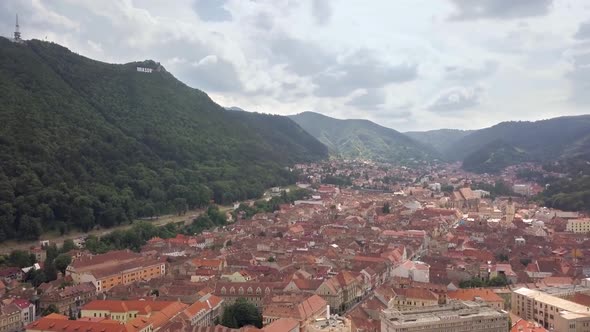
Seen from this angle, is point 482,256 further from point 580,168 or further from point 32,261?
point 580,168

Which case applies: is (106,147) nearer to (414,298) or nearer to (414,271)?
(414,271)

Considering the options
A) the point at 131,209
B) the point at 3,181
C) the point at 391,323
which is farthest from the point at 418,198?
the point at 391,323

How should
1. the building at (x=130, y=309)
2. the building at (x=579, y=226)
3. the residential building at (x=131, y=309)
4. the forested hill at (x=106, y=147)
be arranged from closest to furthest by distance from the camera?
the residential building at (x=131, y=309) < the building at (x=130, y=309) < the forested hill at (x=106, y=147) < the building at (x=579, y=226)

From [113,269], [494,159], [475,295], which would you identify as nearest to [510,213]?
[475,295]

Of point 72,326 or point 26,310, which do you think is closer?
point 72,326

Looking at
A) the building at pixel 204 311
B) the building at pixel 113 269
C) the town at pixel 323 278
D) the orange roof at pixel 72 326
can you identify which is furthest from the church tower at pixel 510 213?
the orange roof at pixel 72 326

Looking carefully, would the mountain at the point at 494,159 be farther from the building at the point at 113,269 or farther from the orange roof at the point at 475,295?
the building at the point at 113,269

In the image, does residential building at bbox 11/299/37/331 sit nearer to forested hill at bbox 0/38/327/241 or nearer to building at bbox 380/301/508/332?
forested hill at bbox 0/38/327/241

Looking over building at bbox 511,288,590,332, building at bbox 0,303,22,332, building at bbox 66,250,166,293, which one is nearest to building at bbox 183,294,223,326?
building at bbox 66,250,166,293
